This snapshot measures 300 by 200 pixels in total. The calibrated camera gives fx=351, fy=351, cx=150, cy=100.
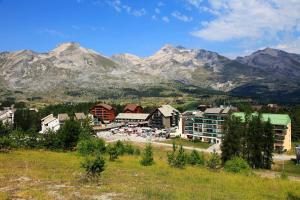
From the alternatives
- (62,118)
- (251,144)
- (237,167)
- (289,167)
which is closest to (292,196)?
(237,167)

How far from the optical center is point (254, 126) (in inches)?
4104

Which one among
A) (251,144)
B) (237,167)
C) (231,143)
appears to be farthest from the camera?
(251,144)

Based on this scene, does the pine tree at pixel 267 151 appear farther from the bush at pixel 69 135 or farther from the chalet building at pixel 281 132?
the bush at pixel 69 135

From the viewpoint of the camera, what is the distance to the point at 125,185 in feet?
146

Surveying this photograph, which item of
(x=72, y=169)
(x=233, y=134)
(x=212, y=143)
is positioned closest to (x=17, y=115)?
(x=212, y=143)

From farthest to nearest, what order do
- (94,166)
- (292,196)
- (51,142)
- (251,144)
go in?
(251,144) → (51,142) → (94,166) → (292,196)

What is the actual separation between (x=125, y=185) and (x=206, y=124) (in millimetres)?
116782

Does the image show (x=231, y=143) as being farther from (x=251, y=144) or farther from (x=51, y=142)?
(x=51, y=142)

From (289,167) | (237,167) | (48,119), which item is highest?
(48,119)

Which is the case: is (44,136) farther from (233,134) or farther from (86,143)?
(233,134)

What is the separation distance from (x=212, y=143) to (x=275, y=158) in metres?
36.8

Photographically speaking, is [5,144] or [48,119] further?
[48,119]

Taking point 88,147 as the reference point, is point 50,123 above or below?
above

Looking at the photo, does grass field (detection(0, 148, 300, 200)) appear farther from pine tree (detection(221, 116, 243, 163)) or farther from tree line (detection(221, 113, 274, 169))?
tree line (detection(221, 113, 274, 169))
